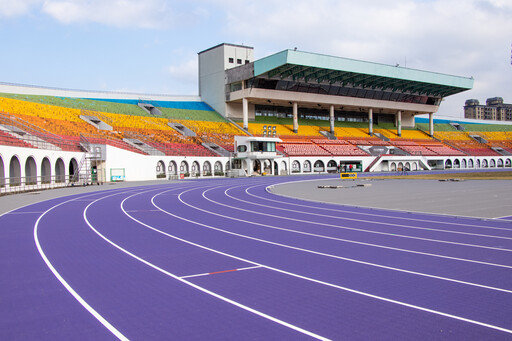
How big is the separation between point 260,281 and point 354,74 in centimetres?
6517

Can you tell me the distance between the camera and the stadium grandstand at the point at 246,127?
3931 centimetres

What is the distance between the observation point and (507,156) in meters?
80.3

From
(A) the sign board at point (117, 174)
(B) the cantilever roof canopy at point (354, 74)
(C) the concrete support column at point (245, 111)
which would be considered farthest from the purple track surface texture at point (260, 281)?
(C) the concrete support column at point (245, 111)

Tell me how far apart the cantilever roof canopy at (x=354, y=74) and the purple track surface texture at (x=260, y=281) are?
1958 inches

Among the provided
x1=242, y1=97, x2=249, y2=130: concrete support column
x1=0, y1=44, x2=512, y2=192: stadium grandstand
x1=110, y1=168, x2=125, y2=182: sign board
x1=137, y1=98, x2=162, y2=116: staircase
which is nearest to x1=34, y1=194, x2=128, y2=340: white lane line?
x1=0, y1=44, x2=512, y2=192: stadium grandstand

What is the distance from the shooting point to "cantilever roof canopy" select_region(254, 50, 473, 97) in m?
59.8

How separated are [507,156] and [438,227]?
81.7 meters

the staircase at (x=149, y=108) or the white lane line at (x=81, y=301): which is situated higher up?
the staircase at (x=149, y=108)

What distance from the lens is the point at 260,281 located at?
6383 millimetres

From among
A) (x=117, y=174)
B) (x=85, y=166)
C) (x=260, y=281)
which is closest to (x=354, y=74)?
(x=117, y=174)

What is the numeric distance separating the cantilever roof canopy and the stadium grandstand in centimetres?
18

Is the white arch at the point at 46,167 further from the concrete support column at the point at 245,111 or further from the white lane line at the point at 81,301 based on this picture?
the concrete support column at the point at 245,111

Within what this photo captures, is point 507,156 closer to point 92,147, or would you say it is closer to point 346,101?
point 346,101

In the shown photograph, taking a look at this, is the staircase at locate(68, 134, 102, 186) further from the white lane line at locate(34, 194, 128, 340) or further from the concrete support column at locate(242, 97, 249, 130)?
the concrete support column at locate(242, 97, 249, 130)
